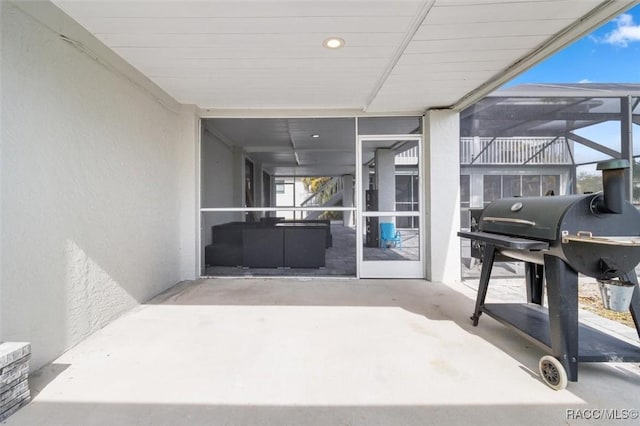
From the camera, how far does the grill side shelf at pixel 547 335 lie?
179cm

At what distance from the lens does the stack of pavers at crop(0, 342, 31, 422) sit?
1493 mm

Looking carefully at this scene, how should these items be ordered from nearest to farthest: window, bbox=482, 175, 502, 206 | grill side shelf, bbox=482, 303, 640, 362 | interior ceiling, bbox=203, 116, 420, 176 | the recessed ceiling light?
grill side shelf, bbox=482, 303, 640, 362 < the recessed ceiling light < window, bbox=482, 175, 502, 206 < interior ceiling, bbox=203, 116, 420, 176

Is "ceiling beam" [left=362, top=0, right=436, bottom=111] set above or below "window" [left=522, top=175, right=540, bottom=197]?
above

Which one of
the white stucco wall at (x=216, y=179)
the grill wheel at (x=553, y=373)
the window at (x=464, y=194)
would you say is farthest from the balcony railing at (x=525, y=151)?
the white stucco wall at (x=216, y=179)

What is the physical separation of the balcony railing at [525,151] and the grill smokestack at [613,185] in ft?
7.65

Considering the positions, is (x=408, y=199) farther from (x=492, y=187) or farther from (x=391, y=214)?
(x=492, y=187)

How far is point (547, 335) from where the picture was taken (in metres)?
2.05

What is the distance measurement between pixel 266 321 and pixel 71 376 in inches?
56.6

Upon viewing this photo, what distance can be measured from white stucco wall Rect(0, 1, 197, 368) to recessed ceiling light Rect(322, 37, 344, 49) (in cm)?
202

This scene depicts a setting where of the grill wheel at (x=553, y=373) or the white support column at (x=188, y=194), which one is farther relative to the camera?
the white support column at (x=188, y=194)

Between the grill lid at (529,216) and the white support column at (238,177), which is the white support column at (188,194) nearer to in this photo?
the white support column at (238,177)

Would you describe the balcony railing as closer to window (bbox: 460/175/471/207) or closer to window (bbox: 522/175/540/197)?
window (bbox: 522/175/540/197)
